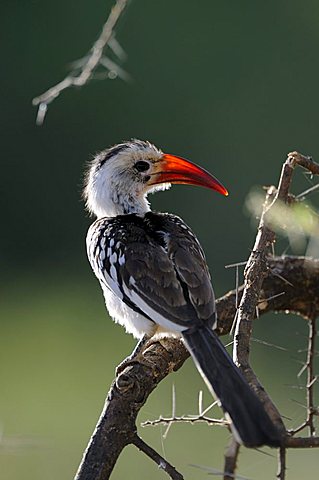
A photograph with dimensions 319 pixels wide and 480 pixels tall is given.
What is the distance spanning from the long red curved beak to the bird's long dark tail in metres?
0.59

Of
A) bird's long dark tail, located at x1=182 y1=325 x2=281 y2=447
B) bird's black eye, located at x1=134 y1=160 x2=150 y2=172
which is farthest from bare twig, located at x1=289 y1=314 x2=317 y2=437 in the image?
bird's black eye, located at x1=134 y1=160 x2=150 y2=172

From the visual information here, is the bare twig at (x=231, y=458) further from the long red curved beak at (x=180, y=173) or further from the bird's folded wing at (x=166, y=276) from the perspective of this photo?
the long red curved beak at (x=180, y=173)

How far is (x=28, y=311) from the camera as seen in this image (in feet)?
21.8

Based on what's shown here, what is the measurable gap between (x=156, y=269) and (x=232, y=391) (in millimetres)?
506

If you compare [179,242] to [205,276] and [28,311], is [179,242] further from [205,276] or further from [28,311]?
[28,311]

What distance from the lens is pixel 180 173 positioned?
2.64m

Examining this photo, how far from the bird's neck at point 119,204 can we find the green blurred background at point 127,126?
3.14 meters

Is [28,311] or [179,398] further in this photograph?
[28,311]

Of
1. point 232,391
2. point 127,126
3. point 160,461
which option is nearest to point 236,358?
point 232,391

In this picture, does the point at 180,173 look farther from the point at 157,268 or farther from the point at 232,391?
the point at 232,391

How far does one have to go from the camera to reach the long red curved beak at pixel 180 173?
8.37 ft

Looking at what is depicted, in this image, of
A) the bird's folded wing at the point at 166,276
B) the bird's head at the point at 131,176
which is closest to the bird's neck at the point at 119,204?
the bird's head at the point at 131,176

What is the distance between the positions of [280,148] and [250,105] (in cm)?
70

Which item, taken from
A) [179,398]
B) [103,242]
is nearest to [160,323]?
[103,242]
